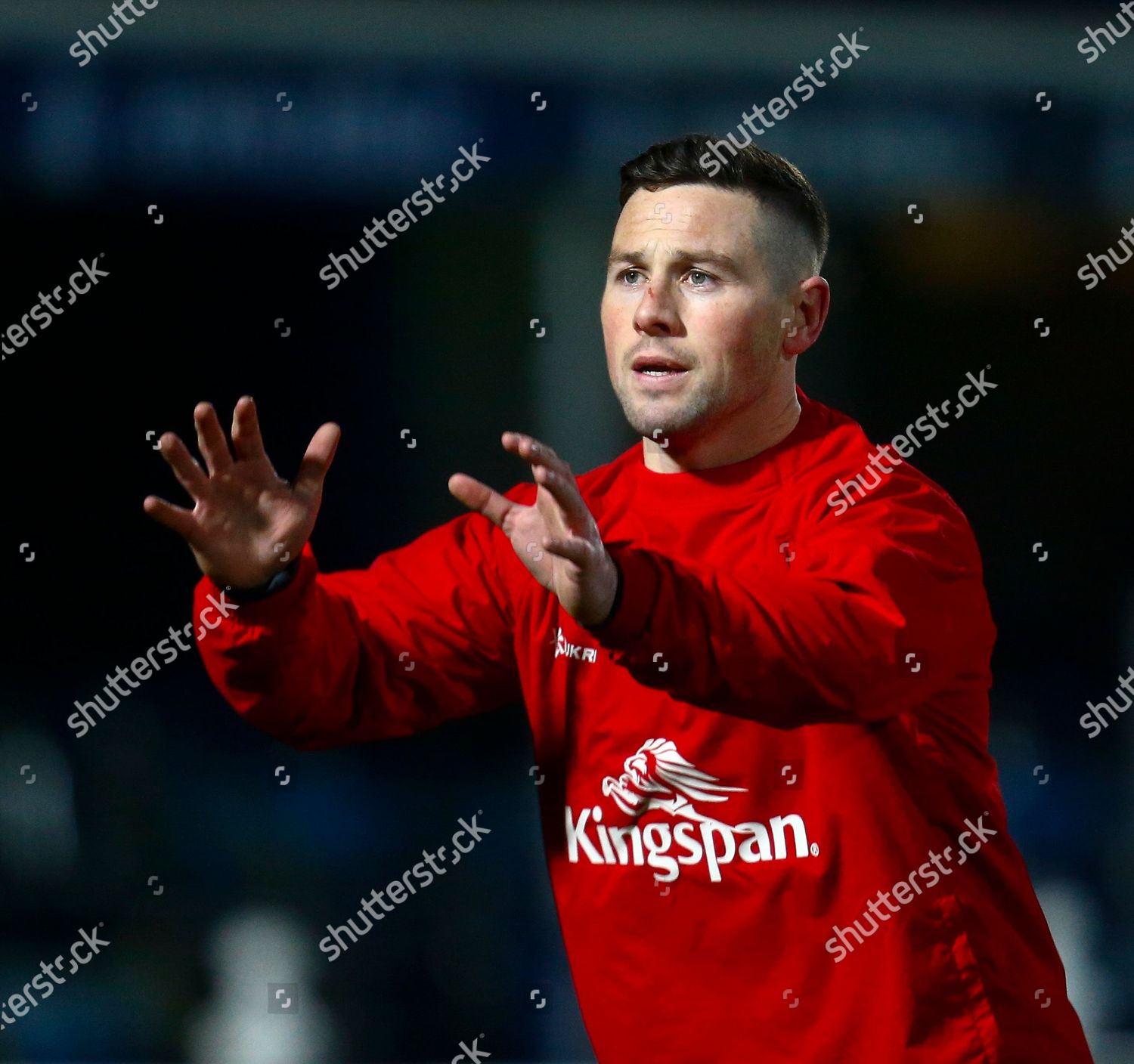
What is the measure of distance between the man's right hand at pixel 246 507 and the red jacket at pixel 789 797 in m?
0.06

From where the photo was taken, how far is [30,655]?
4.41 meters

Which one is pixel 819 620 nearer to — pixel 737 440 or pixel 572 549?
pixel 572 549

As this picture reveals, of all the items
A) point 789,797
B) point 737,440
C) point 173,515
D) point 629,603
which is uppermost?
point 173,515

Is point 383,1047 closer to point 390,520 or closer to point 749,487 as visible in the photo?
point 390,520

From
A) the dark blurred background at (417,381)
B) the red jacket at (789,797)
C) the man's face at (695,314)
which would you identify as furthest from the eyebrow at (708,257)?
the dark blurred background at (417,381)

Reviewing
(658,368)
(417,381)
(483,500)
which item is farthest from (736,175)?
(417,381)

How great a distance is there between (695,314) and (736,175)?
7.1 inches

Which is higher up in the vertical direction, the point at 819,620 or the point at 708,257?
the point at 708,257

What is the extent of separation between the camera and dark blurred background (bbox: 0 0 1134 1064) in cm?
402

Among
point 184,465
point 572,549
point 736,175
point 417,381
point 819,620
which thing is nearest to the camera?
point 572,549

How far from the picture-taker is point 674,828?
5.78ft

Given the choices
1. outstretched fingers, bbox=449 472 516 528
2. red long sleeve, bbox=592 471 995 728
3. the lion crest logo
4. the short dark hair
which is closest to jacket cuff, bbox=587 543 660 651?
red long sleeve, bbox=592 471 995 728

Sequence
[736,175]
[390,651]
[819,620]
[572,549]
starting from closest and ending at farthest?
[572,549] < [819,620] < [736,175] < [390,651]

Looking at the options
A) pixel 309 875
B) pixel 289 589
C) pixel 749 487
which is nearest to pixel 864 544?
pixel 749 487
